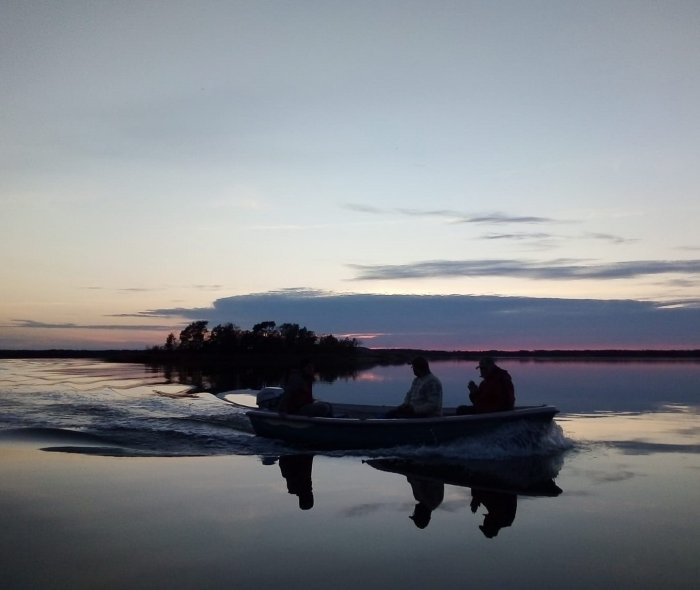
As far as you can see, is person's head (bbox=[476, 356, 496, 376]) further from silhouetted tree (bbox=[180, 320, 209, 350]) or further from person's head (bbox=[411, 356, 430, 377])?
silhouetted tree (bbox=[180, 320, 209, 350])

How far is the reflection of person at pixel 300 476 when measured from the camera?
990 cm

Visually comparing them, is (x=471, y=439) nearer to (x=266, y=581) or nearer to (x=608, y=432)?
(x=608, y=432)

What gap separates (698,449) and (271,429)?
9704 millimetres

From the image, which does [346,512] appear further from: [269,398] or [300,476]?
[269,398]

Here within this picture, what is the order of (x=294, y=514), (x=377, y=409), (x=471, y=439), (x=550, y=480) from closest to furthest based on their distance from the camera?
(x=294, y=514) → (x=550, y=480) → (x=471, y=439) → (x=377, y=409)

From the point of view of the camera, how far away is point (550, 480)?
11.2 metres

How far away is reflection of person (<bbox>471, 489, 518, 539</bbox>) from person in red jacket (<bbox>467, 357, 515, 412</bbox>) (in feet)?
12.1

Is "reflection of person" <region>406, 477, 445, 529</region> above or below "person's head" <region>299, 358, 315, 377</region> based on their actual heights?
below

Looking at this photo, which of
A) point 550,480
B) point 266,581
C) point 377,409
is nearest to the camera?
point 266,581

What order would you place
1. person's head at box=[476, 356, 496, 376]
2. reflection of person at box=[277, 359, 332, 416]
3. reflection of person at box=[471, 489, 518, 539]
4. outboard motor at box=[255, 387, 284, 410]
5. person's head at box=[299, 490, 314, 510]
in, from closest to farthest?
reflection of person at box=[471, 489, 518, 539] < person's head at box=[299, 490, 314, 510] < person's head at box=[476, 356, 496, 376] < reflection of person at box=[277, 359, 332, 416] < outboard motor at box=[255, 387, 284, 410]

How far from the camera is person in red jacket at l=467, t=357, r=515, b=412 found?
546 inches

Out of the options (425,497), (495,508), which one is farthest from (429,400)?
(495,508)

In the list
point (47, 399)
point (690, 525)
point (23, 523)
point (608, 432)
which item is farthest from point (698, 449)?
point (47, 399)

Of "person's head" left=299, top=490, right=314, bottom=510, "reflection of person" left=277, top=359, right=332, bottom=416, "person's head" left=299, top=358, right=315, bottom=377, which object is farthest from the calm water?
"person's head" left=299, top=358, right=315, bottom=377
